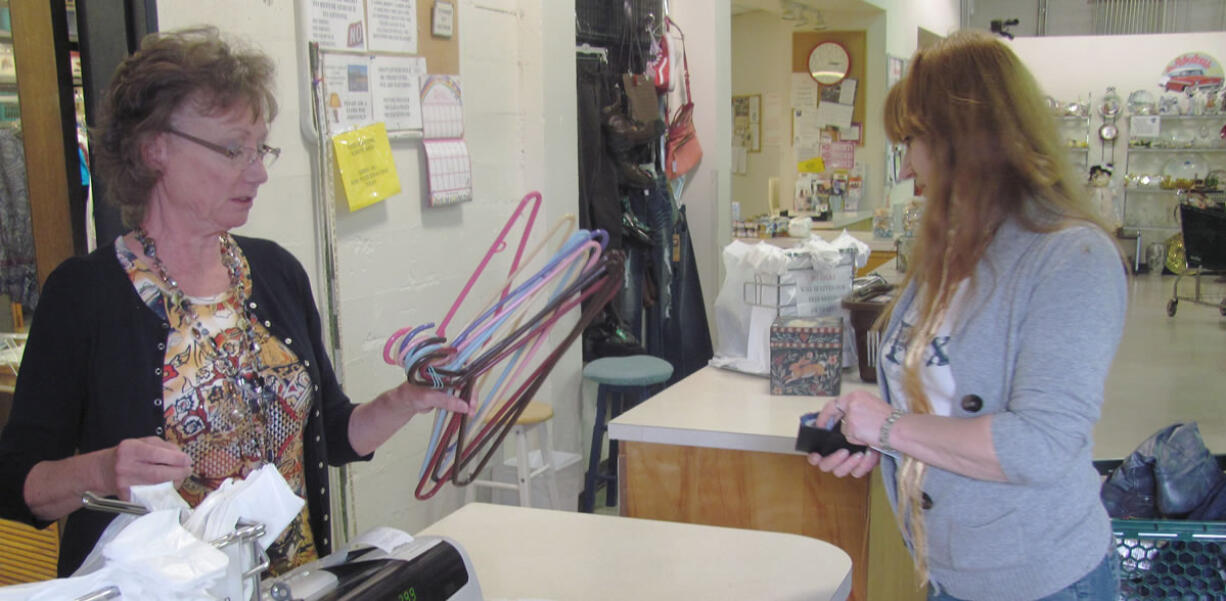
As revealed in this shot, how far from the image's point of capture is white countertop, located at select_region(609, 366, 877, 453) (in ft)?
7.38

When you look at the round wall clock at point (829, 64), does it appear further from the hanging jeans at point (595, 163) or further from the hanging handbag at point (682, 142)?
the hanging jeans at point (595, 163)

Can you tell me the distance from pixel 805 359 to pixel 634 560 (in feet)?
3.51

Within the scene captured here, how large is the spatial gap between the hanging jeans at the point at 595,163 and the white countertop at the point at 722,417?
1.87 m

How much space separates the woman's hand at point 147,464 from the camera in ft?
3.87

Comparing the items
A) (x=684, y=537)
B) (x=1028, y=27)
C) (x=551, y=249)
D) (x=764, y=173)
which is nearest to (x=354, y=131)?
(x=551, y=249)

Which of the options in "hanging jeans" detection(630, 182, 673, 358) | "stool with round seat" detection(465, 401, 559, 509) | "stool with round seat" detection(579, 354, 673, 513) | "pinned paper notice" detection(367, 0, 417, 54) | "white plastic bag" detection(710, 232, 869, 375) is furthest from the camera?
"hanging jeans" detection(630, 182, 673, 358)

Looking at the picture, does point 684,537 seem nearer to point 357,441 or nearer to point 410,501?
point 357,441

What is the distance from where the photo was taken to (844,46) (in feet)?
30.0

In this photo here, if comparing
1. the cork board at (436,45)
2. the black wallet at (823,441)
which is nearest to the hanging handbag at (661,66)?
the cork board at (436,45)

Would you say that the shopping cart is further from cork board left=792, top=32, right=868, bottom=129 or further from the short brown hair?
the short brown hair

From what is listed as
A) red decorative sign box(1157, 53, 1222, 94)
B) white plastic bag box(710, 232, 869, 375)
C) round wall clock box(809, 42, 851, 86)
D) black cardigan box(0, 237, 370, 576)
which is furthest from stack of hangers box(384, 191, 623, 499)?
red decorative sign box(1157, 53, 1222, 94)

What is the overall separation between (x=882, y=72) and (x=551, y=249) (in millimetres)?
6081

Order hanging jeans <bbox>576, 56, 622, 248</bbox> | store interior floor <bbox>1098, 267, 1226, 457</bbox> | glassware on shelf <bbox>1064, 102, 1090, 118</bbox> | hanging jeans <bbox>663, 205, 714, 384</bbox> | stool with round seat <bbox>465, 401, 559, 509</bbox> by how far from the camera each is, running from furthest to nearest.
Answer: glassware on shelf <bbox>1064, 102, 1090, 118</bbox>, hanging jeans <bbox>663, 205, 714, 384</bbox>, store interior floor <bbox>1098, 267, 1226, 457</bbox>, hanging jeans <bbox>576, 56, 622, 248</bbox>, stool with round seat <bbox>465, 401, 559, 509</bbox>

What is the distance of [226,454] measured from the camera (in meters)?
1.46
